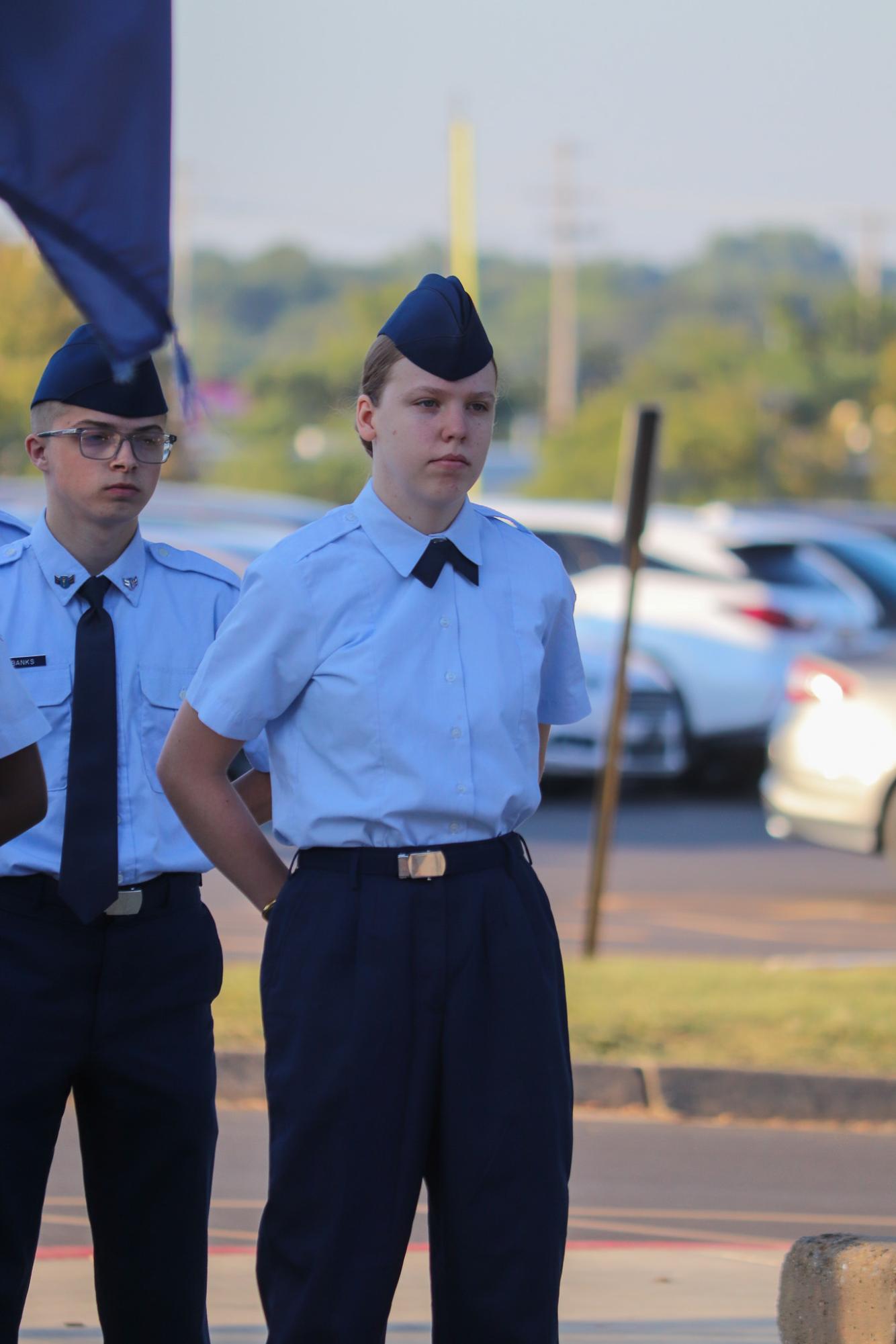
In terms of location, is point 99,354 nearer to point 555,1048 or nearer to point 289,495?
point 555,1048

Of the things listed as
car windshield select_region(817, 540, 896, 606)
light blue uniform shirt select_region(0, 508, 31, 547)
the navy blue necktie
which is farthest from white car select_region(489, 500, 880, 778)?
the navy blue necktie

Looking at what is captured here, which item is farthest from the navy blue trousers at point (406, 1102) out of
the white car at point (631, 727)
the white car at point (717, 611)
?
the white car at point (717, 611)

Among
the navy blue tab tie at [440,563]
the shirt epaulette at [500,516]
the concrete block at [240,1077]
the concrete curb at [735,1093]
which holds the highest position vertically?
the shirt epaulette at [500,516]

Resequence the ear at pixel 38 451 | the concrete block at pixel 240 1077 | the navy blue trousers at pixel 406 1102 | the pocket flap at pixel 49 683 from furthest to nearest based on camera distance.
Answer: the concrete block at pixel 240 1077 → the ear at pixel 38 451 → the pocket flap at pixel 49 683 → the navy blue trousers at pixel 406 1102

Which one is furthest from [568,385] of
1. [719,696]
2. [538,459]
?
[719,696]

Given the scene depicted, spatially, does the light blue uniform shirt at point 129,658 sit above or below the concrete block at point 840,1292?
above

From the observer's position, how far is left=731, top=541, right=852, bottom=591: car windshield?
17203 millimetres

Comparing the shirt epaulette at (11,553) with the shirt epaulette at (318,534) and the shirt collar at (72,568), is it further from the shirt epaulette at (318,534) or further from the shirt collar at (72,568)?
the shirt epaulette at (318,534)

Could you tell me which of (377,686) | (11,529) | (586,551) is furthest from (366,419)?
(586,551)

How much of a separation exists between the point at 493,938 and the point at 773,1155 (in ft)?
12.0

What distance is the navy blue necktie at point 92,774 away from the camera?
11.7 ft

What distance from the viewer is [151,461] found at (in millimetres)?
3787

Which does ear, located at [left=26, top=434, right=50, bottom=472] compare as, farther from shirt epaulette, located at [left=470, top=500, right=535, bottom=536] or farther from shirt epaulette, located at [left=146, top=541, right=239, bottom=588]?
shirt epaulette, located at [left=470, top=500, right=535, bottom=536]

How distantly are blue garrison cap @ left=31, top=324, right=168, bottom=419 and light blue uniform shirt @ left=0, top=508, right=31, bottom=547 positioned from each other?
0.38 m
